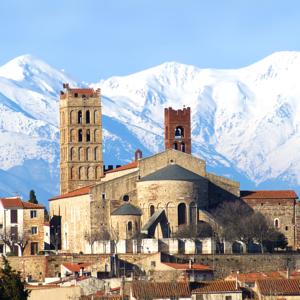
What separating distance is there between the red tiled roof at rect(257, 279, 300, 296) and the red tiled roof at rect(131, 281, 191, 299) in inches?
145

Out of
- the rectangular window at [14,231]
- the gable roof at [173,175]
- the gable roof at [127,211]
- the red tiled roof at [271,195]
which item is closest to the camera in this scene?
the rectangular window at [14,231]

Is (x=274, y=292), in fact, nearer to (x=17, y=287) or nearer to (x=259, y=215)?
(x=17, y=287)

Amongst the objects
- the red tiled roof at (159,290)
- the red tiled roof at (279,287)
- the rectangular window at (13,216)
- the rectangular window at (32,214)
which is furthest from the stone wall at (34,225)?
the red tiled roof at (159,290)

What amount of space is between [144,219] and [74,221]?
7.21 m

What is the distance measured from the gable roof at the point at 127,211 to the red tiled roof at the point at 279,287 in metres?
46.9

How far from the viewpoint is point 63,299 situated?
274 feet

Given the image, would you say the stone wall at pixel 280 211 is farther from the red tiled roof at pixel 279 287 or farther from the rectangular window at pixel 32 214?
the red tiled roof at pixel 279 287

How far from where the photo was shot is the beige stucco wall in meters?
129

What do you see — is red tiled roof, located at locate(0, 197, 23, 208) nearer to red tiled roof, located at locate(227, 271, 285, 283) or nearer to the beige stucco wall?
the beige stucco wall

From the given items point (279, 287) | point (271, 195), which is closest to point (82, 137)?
point (271, 195)

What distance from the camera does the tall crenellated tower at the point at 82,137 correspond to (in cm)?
14638

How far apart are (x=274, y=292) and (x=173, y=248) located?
4046 centimetres

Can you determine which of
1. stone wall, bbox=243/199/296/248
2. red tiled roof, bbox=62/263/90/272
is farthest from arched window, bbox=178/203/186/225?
red tiled roof, bbox=62/263/90/272

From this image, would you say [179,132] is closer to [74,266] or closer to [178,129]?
[178,129]
